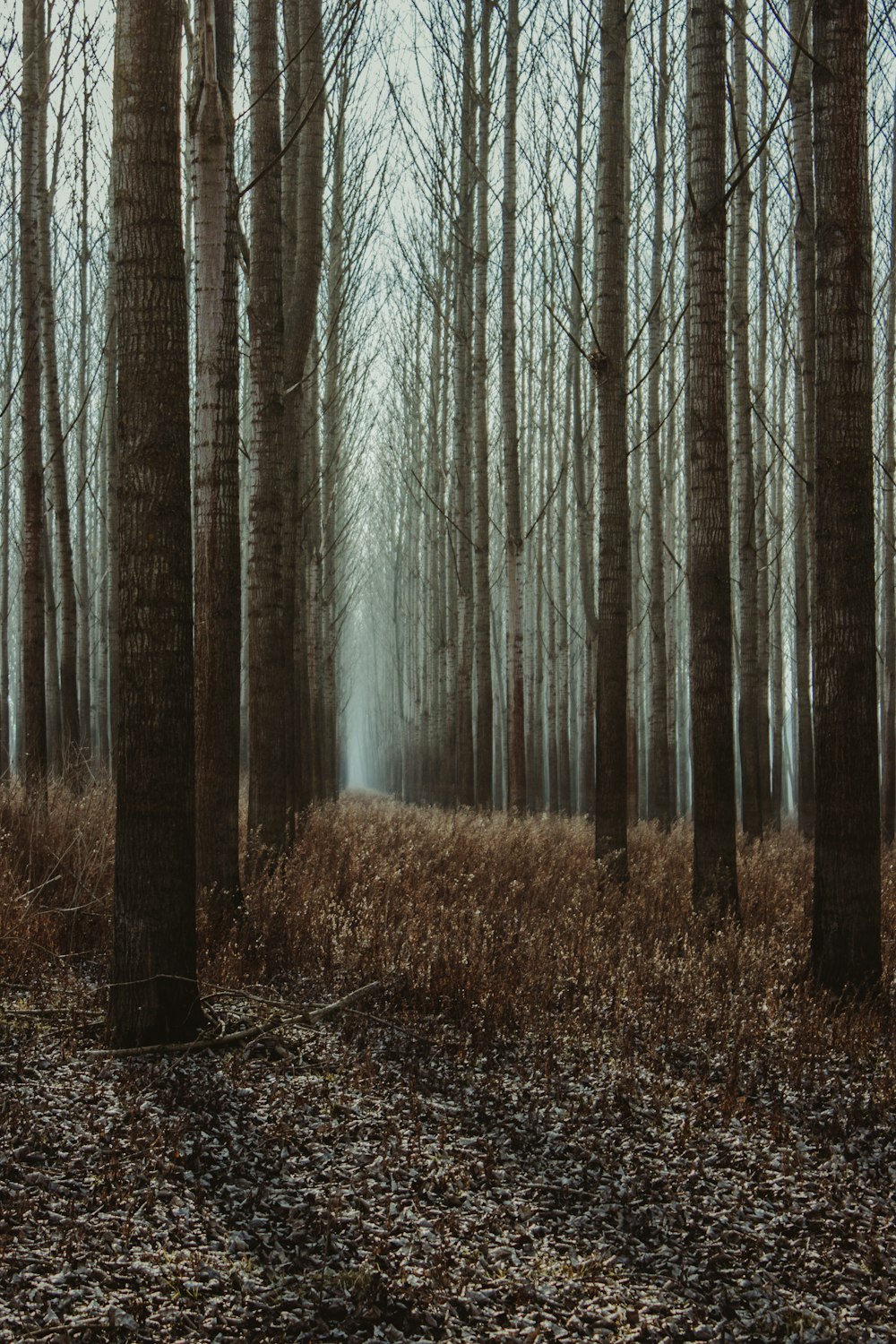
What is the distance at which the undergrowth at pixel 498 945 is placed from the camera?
4.02 m

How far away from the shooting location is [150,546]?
3.48m

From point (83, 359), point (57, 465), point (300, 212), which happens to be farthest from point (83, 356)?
point (300, 212)

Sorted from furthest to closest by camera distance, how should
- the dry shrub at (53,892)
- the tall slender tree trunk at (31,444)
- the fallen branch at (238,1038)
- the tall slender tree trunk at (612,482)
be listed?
the tall slender tree trunk at (31,444) < the tall slender tree trunk at (612,482) < the dry shrub at (53,892) < the fallen branch at (238,1038)

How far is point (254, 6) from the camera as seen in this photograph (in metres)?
6.62

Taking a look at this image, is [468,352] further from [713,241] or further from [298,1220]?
[298,1220]

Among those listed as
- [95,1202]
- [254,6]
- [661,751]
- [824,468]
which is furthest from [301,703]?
[95,1202]

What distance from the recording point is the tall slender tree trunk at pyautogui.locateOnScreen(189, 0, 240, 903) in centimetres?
505

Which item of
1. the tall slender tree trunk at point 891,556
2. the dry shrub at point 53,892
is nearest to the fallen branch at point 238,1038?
the dry shrub at point 53,892

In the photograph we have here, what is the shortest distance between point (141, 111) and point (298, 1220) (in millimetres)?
3288

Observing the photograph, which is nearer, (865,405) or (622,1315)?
(622,1315)

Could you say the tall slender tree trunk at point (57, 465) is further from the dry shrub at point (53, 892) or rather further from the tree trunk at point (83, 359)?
the dry shrub at point (53, 892)

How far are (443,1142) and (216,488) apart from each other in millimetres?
3248

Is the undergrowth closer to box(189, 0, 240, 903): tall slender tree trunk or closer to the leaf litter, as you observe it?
the leaf litter

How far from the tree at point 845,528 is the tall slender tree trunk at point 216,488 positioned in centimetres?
265
